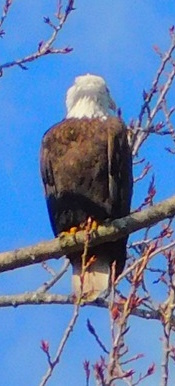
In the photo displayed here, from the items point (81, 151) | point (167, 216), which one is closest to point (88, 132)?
point (81, 151)

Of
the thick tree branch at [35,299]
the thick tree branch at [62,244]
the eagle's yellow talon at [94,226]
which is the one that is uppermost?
the eagle's yellow talon at [94,226]

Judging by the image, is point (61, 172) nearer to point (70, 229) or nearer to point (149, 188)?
point (70, 229)

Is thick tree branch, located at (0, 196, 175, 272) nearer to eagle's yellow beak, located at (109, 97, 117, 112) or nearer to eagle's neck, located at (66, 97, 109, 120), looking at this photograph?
eagle's neck, located at (66, 97, 109, 120)

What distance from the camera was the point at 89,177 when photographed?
4.82 m

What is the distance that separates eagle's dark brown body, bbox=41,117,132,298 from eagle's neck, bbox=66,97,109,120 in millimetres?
42

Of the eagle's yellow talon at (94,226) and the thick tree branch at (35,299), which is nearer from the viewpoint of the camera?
the thick tree branch at (35,299)

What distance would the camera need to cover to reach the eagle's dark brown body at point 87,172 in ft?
15.8

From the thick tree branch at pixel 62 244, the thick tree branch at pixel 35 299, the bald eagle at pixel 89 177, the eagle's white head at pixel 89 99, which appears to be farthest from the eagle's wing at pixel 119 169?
the thick tree branch at pixel 35 299

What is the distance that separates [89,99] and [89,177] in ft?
1.51

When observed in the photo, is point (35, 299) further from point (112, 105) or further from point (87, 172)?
point (112, 105)

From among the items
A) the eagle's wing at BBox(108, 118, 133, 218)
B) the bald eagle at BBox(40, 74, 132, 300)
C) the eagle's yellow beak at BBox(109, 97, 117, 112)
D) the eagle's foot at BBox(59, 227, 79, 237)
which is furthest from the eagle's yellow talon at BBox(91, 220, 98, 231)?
the eagle's yellow beak at BBox(109, 97, 117, 112)

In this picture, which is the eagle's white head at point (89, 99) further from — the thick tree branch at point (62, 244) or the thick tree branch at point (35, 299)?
the thick tree branch at point (35, 299)

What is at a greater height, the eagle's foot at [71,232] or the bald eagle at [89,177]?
the bald eagle at [89,177]

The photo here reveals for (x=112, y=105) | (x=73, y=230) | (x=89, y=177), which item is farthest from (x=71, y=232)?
(x=112, y=105)
